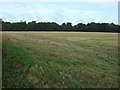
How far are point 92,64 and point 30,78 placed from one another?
5.52 meters

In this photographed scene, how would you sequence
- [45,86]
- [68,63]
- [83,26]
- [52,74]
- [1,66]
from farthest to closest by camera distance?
[83,26], [68,63], [1,66], [52,74], [45,86]

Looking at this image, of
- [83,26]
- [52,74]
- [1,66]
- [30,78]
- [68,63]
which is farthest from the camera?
[83,26]

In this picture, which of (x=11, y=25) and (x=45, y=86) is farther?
(x=11, y=25)

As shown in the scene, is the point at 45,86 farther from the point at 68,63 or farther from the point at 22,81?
the point at 68,63

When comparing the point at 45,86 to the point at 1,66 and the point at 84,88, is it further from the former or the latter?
the point at 1,66

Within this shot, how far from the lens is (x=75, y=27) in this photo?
370ft

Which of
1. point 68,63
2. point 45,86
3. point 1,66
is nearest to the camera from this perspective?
point 45,86

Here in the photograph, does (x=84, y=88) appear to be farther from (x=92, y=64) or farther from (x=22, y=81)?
(x=92, y=64)

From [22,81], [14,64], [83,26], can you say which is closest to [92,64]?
[14,64]

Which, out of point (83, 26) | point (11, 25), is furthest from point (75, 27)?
point (11, 25)

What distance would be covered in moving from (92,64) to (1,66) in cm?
572

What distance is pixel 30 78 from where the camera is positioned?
11.5 m

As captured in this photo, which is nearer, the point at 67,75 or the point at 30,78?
the point at 30,78

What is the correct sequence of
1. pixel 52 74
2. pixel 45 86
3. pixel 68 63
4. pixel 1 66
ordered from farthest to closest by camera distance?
pixel 68 63
pixel 1 66
pixel 52 74
pixel 45 86
